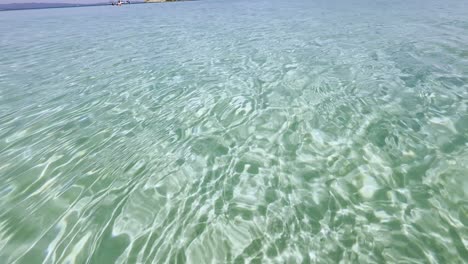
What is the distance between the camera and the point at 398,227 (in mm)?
3086

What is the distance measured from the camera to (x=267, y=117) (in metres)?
5.75

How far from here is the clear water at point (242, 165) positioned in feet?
9.92

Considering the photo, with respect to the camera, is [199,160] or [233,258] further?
[199,160]

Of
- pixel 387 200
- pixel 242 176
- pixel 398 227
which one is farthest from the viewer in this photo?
pixel 242 176

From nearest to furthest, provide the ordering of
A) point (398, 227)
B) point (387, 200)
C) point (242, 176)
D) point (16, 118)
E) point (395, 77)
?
point (398, 227) → point (387, 200) → point (242, 176) → point (16, 118) → point (395, 77)

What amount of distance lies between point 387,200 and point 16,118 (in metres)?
8.63

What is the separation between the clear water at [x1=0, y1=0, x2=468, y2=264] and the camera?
119 inches

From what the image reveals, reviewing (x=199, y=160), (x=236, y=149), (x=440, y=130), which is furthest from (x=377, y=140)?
(x=199, y=160)

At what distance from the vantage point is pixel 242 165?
436cm

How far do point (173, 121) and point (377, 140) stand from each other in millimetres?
4534

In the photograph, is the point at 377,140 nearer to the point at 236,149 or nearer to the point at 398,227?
the point at 398,227

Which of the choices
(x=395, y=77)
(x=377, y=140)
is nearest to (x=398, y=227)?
(x=377, y=140)

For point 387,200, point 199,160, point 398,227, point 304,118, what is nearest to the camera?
point 398,227

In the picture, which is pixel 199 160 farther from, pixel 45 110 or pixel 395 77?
pixel 395 77
